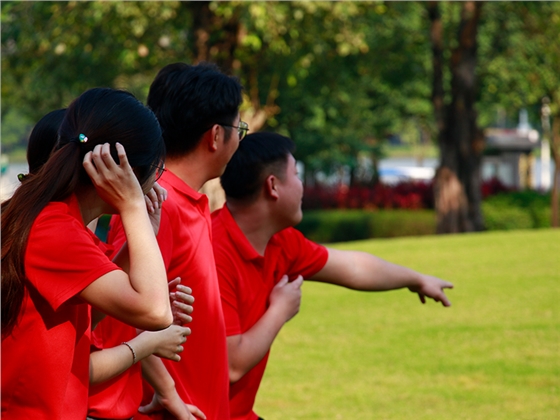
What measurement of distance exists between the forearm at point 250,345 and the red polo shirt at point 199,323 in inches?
8.8

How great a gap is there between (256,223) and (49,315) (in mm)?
1293

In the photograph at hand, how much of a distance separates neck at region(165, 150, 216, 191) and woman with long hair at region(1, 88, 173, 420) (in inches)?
25.0

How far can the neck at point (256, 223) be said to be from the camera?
320cm

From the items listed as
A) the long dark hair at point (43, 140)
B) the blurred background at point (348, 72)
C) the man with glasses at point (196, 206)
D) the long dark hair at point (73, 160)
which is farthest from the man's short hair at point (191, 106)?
the blurred background at point (348, 72)

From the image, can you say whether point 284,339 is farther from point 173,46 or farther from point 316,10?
point 173,46

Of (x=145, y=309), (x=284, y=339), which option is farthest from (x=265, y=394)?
(x=145, y=309)

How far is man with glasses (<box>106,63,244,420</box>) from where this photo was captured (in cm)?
258

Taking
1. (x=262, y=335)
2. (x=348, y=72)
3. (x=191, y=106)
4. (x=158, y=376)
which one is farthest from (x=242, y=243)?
(x=348, y=72)

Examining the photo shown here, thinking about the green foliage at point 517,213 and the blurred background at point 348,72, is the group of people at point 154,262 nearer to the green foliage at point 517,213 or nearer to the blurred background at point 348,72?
the blurred background at point 348,72

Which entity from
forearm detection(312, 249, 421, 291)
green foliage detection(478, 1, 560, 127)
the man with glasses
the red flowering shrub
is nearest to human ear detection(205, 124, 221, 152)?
the man with glasses

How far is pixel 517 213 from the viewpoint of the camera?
21875 mm

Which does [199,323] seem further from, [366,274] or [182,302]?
[366,274]

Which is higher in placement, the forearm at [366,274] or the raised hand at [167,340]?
the raised hand at [167,340]

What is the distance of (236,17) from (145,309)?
1204 centimetres
